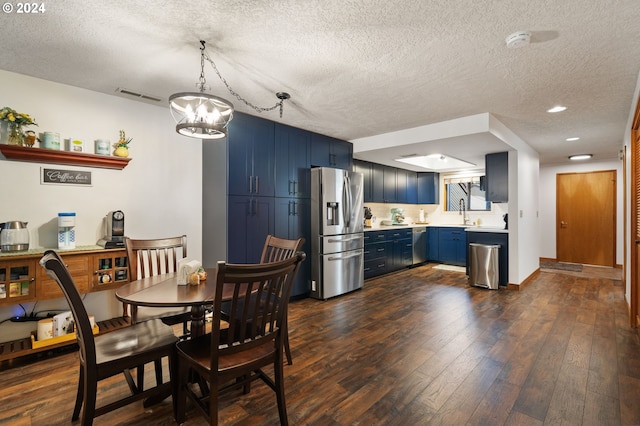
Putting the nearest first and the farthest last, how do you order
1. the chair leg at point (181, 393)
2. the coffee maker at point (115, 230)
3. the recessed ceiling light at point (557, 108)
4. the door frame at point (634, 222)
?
the chair leg at point (181, 393)
the coffee maker at point (115, 230)
the door frame at point (634, 222)
the recessed ceiling light at point (557, 108)

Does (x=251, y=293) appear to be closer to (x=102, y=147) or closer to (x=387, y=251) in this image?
(x=102, y=147)

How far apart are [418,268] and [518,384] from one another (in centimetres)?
431

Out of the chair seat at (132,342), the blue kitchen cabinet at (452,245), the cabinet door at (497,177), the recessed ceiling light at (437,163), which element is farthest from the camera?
the blue kitchen cabinet at (452,245)

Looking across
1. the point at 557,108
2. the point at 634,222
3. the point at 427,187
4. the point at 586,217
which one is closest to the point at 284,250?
the point at 557,108

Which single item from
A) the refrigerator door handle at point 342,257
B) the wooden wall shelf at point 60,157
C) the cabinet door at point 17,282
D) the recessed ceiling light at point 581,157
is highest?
the recessed ceiling light at point 581,157

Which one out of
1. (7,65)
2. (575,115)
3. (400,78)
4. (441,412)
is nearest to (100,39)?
(7,65)

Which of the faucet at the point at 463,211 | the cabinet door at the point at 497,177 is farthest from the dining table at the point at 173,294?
the faucet at the point at 463,211

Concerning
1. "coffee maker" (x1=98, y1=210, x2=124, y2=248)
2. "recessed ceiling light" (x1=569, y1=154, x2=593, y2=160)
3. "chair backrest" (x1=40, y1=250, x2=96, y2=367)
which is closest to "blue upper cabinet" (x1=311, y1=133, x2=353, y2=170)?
"coffee maker" (x1=98, y1=210, x2=124, y2=248)

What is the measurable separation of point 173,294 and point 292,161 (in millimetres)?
2747

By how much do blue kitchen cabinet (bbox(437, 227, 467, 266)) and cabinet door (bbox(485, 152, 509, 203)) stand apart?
147cm

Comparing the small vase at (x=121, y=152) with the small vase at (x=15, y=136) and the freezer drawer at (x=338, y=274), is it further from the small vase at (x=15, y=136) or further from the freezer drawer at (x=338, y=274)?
the freezer drawer at (x=338, y=274)

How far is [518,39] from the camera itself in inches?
79.5

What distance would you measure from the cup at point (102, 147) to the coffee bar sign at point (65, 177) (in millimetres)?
242

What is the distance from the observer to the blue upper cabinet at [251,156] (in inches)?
140
